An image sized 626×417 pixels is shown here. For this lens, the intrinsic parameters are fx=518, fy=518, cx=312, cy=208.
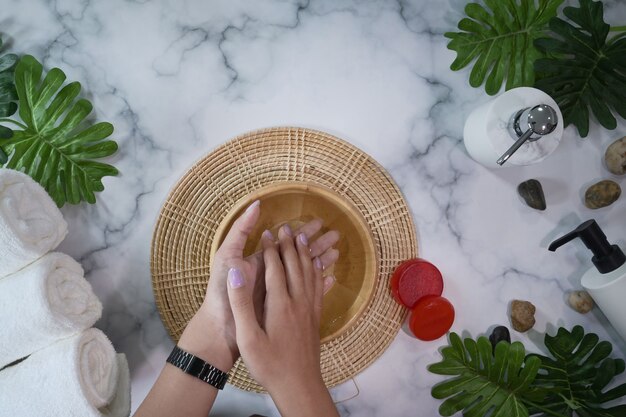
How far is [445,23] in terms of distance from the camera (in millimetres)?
1010

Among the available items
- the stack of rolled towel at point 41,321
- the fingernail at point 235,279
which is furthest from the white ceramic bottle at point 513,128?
the stack of rolled towel at point 41,321

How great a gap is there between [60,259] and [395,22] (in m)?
0.73

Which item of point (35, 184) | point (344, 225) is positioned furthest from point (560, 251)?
point (35, 184)

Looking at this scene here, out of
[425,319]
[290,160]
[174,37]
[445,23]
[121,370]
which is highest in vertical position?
[445,23]

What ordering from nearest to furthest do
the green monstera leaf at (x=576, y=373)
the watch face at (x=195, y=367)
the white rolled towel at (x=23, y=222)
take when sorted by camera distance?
1. the white rolled towel at (x=23, y=222)
2. the watch face at (x=195, y=367)
3. the green monstera leaf at (x=576, y=373)

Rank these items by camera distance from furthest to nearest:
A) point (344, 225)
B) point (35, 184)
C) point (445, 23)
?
point (445, 23), point (344, 225), point (35, 184)

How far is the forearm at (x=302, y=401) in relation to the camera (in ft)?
2.58

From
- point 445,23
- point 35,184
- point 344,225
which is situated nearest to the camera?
point 35,184

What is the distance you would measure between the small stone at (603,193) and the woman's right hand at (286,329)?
57 centimetres

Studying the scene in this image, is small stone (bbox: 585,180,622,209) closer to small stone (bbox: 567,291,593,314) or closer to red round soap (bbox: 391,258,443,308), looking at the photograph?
small stone (bbox: 567,291,593,314)

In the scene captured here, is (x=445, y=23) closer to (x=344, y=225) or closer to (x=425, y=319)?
(x=344, y=225)

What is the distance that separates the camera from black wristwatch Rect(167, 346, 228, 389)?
0.85 m

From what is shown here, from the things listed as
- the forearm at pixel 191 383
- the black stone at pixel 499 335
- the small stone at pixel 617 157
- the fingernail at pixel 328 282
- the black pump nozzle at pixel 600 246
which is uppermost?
the small stone at pixel 617 157

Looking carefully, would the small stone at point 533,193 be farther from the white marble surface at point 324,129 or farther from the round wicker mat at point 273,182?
the round wicker mat at point 273,182
